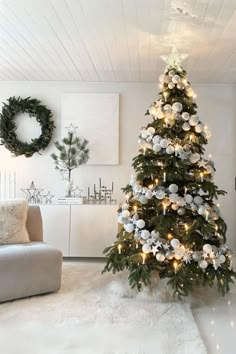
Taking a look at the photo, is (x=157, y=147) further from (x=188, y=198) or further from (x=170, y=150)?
(x=188, y=198)

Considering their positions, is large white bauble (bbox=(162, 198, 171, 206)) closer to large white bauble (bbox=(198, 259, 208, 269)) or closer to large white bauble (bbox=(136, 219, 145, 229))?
large white bauble (bbox=(136, 219, 145, 229))

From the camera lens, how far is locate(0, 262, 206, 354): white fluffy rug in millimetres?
2361

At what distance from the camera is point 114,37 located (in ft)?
11.4

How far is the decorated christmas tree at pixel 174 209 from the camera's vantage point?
3.17 meters

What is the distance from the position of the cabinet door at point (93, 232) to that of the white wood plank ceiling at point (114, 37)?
Result: 1844mm

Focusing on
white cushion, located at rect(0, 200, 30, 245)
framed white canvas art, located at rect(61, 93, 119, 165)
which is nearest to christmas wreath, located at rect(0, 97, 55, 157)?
framed white canvas art, located at rect(61, 93, 119, 165)

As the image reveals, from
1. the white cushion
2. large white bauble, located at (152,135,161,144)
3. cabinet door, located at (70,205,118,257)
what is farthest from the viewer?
cabinet door, located at (70,205,118,257)

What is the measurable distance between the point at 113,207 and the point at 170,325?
2196 millimetres

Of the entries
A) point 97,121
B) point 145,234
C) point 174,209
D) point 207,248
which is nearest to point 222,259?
point 207,248

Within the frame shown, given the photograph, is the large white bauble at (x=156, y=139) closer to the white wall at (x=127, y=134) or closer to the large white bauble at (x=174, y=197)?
the large white bauble at (x=174, y=197)

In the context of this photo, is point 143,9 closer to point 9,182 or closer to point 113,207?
point 113,207

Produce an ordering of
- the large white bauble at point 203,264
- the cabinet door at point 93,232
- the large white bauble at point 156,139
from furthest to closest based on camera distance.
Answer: the cabinet door at point 93,232 < the large white bauble at point 156,139 < the large white bauble at point 203,264

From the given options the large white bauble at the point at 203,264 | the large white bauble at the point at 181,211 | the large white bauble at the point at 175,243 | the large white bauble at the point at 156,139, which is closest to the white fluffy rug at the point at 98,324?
the large white bauble at the point at 203,264

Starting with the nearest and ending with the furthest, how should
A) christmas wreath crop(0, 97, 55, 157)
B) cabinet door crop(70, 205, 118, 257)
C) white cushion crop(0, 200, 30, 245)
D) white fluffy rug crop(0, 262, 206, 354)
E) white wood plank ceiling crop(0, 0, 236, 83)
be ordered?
white fluffy rug crop(0, 262, 206, 354) → white wood plank ceiling crop(0, 0, 236, 83) → white cushion crop(0, 200, 30, 245) → cabinet door crop(70, 205, 118, 257) → christmas wreath crop(0, 97, 55, 157)
